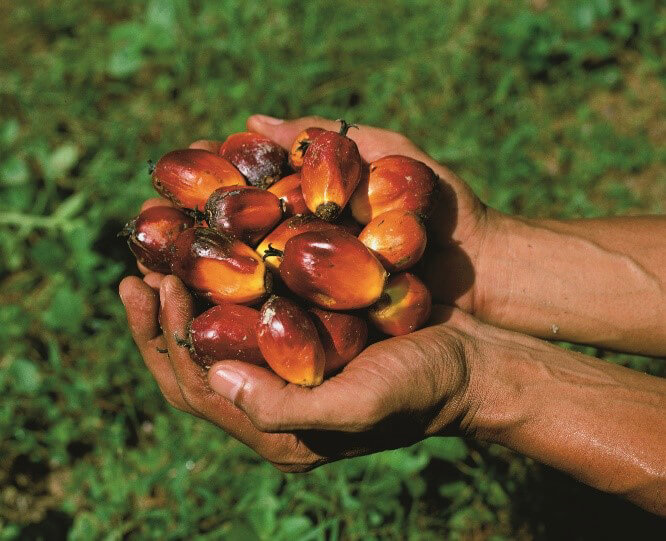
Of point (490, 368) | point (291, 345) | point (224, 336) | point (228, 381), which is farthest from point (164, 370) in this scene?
point (490, 368)

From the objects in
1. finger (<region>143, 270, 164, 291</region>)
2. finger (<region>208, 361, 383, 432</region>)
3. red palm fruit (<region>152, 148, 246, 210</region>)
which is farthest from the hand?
red palm fruit (<region>152, 148, 246, 210</region>)

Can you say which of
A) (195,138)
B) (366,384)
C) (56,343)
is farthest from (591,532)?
(195,138)

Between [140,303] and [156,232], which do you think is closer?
[140,303]

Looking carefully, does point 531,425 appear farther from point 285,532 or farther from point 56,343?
point 56,343

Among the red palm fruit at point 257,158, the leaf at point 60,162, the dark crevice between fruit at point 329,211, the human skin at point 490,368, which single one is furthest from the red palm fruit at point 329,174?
the leaf at point 60,162

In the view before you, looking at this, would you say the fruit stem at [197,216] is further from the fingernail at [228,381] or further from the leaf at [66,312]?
the leaf at [66,312]

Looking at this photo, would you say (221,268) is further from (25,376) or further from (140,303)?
(25,376)

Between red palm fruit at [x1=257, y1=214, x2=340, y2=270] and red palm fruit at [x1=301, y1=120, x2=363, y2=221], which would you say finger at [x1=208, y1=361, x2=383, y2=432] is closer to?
red palm fruit at [x1=257, y1=214, x2=340, y2=270]
